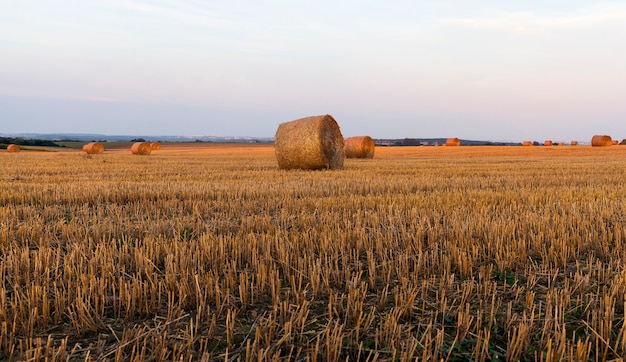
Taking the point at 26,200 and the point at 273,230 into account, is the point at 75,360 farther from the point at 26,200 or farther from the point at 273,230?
the point at 26,200

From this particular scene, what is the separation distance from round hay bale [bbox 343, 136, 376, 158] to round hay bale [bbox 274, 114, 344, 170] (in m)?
10.5

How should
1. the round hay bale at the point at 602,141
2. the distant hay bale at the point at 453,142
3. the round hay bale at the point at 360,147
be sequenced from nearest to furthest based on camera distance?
the round hay bale at the point at 360,147
the round hay bale at the point at 602,141
the distant hay bale at the point at 453,142

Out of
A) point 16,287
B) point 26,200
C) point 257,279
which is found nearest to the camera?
point 16,287

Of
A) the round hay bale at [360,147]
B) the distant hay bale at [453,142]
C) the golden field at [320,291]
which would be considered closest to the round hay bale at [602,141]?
the distant hay bale at [453,142]

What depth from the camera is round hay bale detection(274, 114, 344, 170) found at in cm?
1538

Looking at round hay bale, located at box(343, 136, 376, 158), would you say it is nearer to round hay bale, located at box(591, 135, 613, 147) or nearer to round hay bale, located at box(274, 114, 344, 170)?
round hay bale, located at box(274, 114, 344, 170)

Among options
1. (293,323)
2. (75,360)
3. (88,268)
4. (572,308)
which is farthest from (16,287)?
(572,308)

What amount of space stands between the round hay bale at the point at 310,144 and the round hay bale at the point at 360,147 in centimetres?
1048

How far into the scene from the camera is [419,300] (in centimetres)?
286

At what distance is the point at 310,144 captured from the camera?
50.5 ft

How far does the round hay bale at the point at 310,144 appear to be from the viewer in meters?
15.4

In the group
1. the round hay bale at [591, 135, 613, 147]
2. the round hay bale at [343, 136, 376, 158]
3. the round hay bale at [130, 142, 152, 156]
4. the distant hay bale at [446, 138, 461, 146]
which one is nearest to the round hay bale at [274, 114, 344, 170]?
the round hay bale at [343, 136, 376, 158]

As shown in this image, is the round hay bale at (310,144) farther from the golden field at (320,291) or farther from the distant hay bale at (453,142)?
the distant hay bale at (453,142)

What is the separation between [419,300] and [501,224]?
225cm
